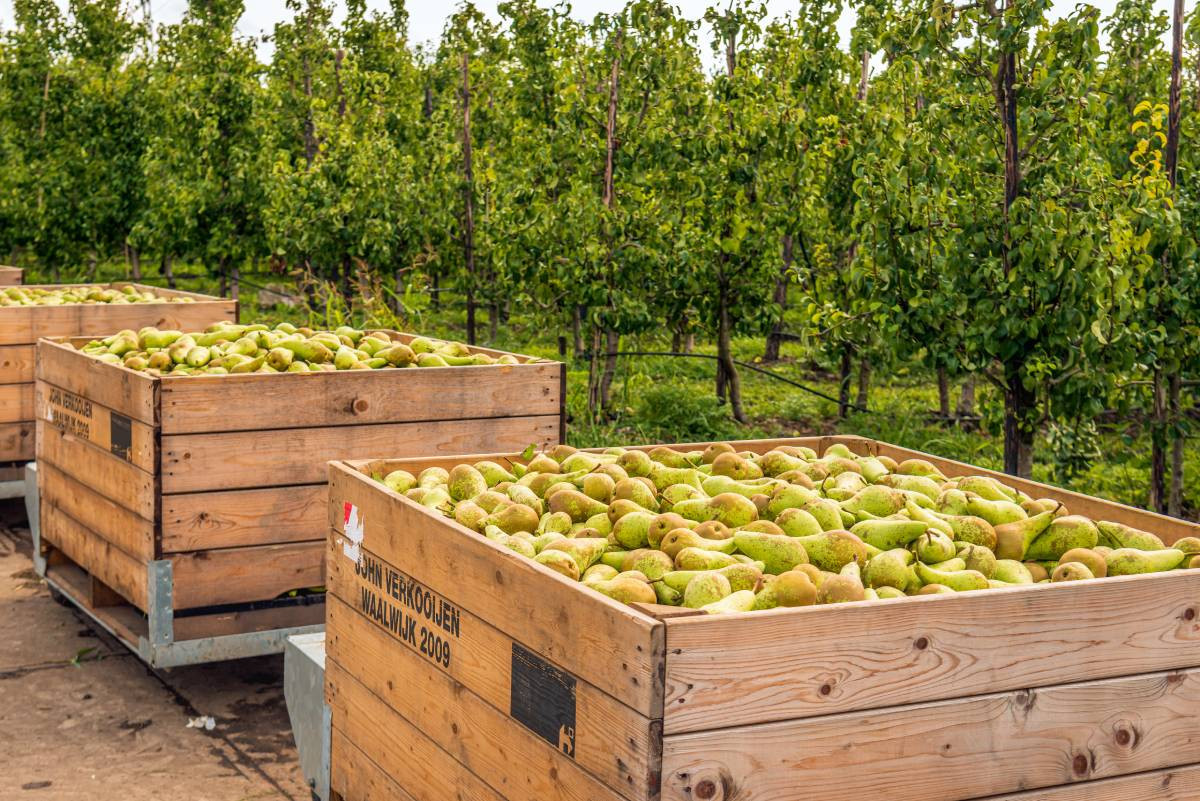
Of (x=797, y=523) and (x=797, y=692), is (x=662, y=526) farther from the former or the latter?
(x=797, y=692)

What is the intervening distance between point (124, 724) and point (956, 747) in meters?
3.52

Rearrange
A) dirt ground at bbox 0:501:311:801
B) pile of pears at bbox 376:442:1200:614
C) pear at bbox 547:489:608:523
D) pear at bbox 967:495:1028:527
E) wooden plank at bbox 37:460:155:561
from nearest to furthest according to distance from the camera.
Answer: pile of pears at bbox 376:442:1200:614 < pear at bbox 967:495:1028:527 < pear at bbox 547:489:608:523 < dirt ground at bbox 0:501:311:801 < wooden plank at bbox 37:460:155:561

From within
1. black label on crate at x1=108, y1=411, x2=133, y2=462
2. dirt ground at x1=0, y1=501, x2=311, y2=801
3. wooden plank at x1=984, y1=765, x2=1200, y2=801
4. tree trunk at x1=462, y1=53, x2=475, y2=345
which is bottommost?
dirt ground at x1=0, y1=501, x2=311, y2=801

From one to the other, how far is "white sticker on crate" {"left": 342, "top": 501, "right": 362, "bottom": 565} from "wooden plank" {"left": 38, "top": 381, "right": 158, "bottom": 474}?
1708mm

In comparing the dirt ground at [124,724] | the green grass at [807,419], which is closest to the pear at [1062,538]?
the dirt ground at [124,724]

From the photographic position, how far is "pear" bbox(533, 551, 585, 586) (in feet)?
8.38

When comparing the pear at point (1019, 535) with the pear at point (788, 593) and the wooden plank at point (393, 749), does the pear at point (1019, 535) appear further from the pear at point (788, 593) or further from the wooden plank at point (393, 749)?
the wooden plank at point (393, 749)

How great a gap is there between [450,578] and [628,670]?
2.44 ft

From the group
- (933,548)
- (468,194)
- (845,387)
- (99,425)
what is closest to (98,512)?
(99,425)

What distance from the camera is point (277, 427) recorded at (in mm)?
→ 4922

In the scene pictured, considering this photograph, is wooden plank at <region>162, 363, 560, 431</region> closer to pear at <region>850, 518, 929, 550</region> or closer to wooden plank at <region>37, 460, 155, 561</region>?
wooden plank at <region>37, 460, 155, 561</region>

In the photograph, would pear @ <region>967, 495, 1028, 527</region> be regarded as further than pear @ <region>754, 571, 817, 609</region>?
Yes

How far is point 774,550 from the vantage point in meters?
2.61

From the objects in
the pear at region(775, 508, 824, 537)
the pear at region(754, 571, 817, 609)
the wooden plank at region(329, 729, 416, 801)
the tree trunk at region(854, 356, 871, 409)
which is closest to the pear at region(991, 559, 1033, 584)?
the pear at region(775, 508, 824, 537)
